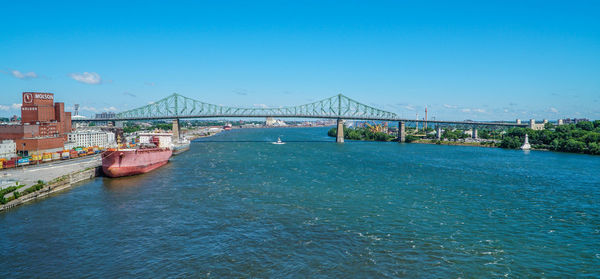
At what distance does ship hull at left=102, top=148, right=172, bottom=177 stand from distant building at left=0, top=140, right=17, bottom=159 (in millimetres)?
18564

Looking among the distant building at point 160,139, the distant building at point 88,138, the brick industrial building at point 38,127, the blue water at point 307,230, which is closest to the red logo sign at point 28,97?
the brick industrial building at point 38,127

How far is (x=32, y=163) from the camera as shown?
41.2 meters

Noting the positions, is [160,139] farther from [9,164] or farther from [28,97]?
[28,97]

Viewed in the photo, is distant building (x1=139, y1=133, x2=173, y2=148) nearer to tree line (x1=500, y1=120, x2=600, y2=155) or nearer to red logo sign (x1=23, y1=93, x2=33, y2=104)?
red logo sign (x1=23, y1=93, x2=33, y2=104)

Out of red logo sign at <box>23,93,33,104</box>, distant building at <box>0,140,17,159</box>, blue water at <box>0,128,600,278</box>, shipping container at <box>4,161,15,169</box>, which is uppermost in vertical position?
red logo sign at <box>23,93,33,104</box>

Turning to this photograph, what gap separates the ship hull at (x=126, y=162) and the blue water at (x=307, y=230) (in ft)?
7.57

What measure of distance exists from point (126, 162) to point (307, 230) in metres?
25.6

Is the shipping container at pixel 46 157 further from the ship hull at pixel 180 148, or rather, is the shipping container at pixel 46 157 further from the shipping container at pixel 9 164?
the ship hull at pixel 180 148

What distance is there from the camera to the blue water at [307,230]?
571 inches

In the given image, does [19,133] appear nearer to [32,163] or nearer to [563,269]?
[32,163]

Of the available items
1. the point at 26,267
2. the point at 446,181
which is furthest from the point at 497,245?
A: the point at 26,267

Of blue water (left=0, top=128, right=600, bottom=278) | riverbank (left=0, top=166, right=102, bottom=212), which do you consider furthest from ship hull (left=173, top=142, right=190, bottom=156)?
blue water (left=0, top=128, right=600, bottom=278)

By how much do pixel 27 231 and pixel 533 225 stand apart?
92.2 ft

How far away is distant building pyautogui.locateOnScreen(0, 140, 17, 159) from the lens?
44431mm
